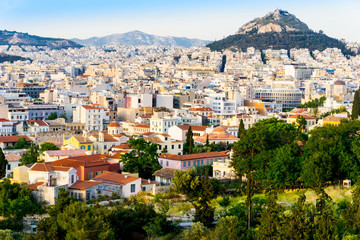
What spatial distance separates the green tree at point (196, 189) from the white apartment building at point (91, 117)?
64.6 feet

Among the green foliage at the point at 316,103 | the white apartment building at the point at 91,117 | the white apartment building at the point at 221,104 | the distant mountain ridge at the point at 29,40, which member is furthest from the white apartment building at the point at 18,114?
the distant mountain ridge at the point at 29,40

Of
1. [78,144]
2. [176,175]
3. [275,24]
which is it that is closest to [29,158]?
[78,144]

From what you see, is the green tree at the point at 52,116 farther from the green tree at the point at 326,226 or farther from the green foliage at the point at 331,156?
the green tree at the point at 326,226

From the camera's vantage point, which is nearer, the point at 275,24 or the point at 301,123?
the point at 301,123

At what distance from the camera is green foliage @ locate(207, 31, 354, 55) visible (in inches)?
4328

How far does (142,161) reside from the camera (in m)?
24.0

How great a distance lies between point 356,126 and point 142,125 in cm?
1654

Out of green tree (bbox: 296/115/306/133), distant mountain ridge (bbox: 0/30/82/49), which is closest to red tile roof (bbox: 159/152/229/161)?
green tree (bbox: 296/115/306/133)

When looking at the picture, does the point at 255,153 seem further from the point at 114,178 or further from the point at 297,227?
the point at 297,227

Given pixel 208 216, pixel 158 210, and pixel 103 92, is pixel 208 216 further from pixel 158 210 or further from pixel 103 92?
pixel 103 92

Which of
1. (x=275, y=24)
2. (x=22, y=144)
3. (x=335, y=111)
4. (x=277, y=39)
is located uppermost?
(x=275, y=24)

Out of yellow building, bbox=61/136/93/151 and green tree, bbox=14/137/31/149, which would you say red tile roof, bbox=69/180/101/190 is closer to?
yellow building, bbox=61/136/93/151

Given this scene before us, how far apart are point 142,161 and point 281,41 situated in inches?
3566

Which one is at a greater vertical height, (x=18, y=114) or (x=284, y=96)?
(x=284, y=96)
